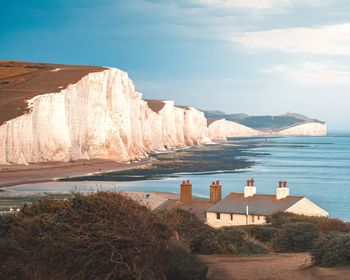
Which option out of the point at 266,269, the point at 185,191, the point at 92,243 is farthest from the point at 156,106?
the point at 92,243

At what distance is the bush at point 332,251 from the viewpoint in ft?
41.1

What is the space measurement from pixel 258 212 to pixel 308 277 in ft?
41.1

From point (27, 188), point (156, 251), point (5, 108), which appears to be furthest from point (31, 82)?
point (156, 251)

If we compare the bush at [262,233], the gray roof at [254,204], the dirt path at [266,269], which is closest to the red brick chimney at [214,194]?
the gray roof at [254,204]

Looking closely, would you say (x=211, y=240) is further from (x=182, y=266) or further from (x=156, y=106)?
(x=156, y=106)

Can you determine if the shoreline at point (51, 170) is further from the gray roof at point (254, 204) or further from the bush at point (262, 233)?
the bush at point (262, 233)

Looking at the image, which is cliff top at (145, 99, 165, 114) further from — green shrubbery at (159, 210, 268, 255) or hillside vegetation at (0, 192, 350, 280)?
hillside vegetation at (0, 192, 350, 280)

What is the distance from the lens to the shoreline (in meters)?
57.8

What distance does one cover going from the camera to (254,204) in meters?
25.2

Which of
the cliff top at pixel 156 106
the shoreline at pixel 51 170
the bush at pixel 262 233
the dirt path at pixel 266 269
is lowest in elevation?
the shoreline at pixel 51 170

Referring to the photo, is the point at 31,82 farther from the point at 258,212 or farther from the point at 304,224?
the point at 304,224

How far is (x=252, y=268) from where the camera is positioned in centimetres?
1284

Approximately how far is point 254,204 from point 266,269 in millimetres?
12424

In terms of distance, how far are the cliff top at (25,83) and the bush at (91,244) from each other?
58257mm
